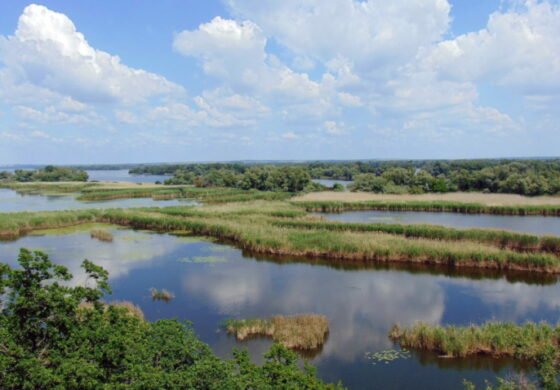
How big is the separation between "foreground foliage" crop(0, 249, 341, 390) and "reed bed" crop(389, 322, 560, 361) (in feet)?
25.5

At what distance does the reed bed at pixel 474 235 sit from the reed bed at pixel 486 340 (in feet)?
46.5

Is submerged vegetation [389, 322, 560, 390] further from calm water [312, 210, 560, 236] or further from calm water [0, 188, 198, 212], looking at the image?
calm water [0, 188, 198, 212]

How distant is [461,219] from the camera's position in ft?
142

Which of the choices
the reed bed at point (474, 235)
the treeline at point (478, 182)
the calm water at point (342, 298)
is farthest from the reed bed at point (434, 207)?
the calm water at point (342, 298)

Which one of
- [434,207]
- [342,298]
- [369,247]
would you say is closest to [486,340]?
[342,298]

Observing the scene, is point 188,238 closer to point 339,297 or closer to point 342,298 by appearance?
point 339,297

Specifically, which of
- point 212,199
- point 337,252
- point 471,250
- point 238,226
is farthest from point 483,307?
point 212,199

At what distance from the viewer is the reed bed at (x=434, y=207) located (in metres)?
45.3

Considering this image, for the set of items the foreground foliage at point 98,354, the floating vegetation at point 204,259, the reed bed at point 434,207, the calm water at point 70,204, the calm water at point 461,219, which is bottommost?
the floating vegetation at point 204,259

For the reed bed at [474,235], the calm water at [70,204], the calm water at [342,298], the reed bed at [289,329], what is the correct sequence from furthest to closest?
the calm water at [70,204] < the reed bed at [474,235] < the reed bed at [289,329] < the calm water at [342,298]

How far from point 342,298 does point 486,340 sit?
7376mm

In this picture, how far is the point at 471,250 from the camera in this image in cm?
2442

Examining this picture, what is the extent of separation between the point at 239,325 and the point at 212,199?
1977 inches

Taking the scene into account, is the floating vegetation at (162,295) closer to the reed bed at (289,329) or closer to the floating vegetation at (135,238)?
the reed bed at (289,329)
